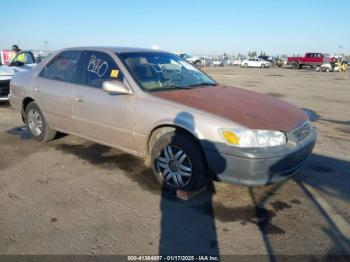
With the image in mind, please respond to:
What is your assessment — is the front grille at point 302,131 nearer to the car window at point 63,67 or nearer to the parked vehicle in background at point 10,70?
the car window at point 63,67

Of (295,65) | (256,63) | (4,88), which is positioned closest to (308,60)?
(295,65)

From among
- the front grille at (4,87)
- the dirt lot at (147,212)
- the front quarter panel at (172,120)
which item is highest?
the front quarter panel at (172,120)

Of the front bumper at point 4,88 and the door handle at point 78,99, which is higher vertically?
the door handle at point 78,99

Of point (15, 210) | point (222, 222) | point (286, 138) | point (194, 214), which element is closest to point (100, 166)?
point (15, 210)

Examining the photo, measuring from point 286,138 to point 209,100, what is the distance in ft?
3.23

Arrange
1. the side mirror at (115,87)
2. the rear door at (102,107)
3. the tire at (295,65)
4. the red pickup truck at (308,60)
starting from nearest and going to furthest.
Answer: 1. the side mirror at (115,87)
2. the rear door at (102,107)
3. the red pickup truck at (308,60)
4. the tire at (295,65)

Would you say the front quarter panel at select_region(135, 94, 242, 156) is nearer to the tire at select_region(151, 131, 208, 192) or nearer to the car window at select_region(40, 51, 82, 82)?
the tire at select_region(151, 131, 208, 192)

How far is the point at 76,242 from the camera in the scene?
280 cm

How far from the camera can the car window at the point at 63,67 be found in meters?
4.84

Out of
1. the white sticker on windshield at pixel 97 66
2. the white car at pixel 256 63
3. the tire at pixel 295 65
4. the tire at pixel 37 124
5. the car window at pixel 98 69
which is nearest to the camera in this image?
A: the car window at pixel 98 69

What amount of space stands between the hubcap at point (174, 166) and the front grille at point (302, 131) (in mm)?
1197

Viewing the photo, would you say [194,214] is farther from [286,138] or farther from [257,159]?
[286,138]

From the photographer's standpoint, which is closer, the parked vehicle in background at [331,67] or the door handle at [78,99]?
the door handle at [78,99]

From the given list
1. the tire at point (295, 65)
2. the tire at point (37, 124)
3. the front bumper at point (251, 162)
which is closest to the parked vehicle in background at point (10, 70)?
the tire at point (37, 124)
